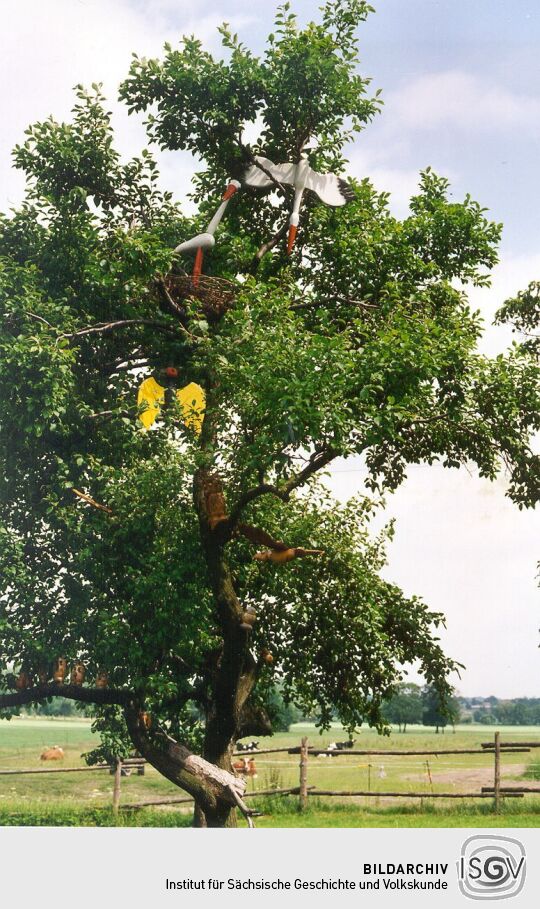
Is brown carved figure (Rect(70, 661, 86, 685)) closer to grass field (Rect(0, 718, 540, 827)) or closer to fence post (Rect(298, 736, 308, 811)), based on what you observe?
grass field (Rect(0, 718, 540, 827))

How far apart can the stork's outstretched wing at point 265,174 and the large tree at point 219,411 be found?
124 mm

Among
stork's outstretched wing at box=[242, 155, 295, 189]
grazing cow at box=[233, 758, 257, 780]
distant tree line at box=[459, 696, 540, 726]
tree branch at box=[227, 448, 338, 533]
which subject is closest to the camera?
tree branch at box=[227, 448, 338, 533]

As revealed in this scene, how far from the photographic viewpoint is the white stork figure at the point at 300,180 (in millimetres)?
9453

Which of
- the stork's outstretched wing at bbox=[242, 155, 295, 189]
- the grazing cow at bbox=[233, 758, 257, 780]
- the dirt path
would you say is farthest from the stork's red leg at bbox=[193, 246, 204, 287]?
the dirt path

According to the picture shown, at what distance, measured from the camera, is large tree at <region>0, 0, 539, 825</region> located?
8.70m

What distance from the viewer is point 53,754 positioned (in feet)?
32.9

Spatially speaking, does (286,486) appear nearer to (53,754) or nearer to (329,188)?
(329,188)

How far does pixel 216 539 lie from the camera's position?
28.2ft

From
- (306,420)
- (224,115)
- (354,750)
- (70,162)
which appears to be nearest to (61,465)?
(306,420)

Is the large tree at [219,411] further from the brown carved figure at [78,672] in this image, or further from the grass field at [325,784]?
the grass field at [325,784]
